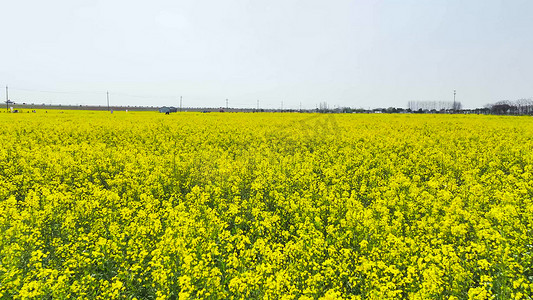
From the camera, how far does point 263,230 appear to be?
725cm

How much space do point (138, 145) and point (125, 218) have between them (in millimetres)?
11794

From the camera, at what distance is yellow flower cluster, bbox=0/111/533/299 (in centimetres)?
481

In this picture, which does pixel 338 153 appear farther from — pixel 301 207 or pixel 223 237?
pixel 223 237

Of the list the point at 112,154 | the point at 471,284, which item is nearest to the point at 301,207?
the point at 471,284

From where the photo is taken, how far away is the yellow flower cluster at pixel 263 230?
4812 mm

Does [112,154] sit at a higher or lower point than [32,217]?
higher

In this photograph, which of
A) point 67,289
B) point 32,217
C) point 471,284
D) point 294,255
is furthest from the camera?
point 32,217

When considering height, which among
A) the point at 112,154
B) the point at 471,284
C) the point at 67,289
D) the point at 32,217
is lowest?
the point at 471,284

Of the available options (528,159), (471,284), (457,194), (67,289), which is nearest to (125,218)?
(67,289)

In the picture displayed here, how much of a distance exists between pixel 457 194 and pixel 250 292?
302 inches

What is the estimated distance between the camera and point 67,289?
4676mm

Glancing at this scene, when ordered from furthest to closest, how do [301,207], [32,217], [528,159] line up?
[528,159], [301,207], [32,217]

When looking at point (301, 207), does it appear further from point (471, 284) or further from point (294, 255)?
point (471, 284)

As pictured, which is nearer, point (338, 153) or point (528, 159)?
point (528, 159)
